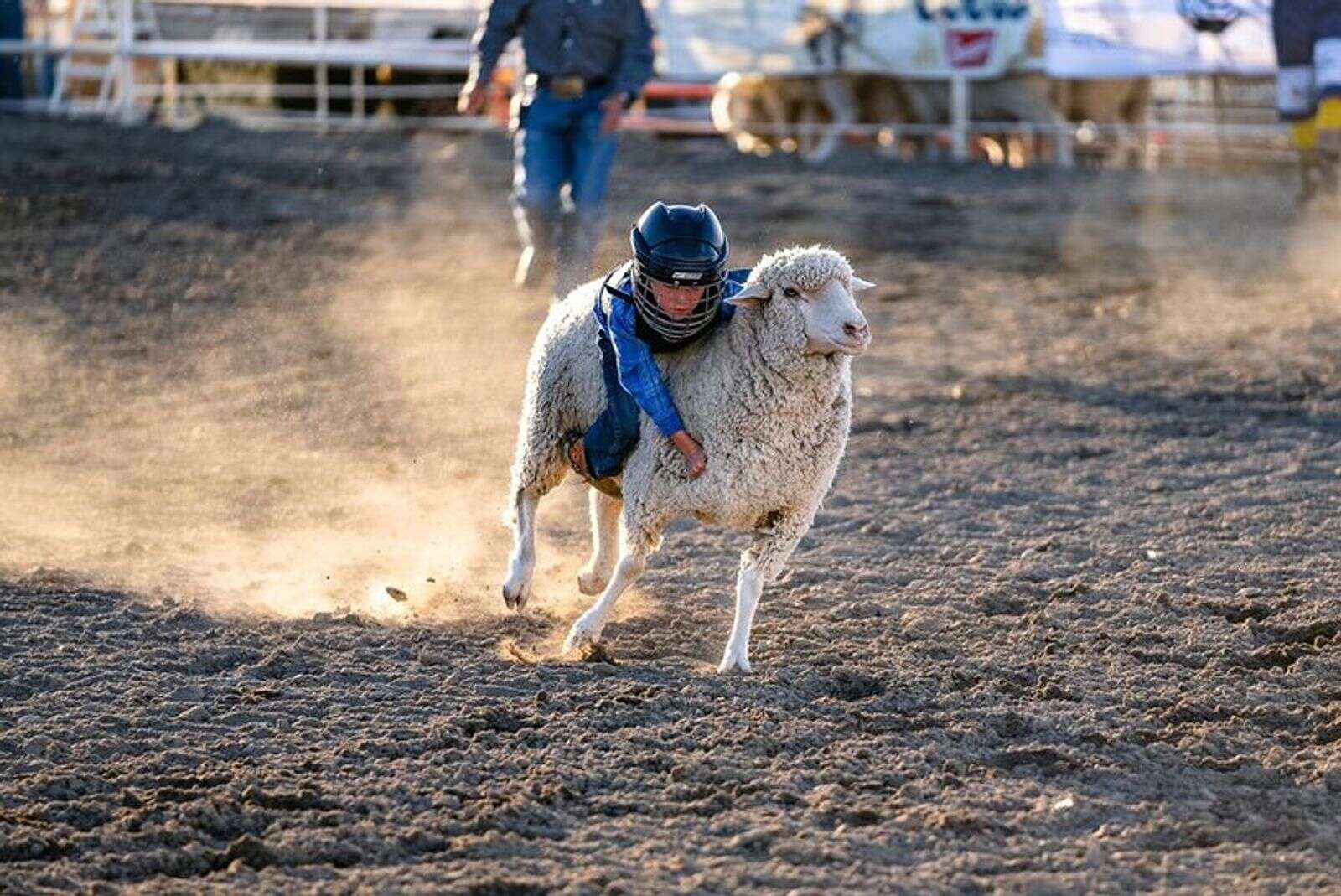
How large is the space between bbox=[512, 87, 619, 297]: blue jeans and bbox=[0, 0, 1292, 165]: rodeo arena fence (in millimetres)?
7489

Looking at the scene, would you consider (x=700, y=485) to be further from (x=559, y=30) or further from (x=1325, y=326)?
(x=1325, y=326)

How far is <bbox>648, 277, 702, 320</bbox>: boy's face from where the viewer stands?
5578mm

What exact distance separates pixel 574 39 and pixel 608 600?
470cm

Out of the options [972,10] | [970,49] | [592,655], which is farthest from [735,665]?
[972,10]

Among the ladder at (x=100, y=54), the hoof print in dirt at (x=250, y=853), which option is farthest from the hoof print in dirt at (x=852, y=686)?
the ladder at (x=100, y=54)

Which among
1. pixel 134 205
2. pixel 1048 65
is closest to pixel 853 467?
pixel 134 205

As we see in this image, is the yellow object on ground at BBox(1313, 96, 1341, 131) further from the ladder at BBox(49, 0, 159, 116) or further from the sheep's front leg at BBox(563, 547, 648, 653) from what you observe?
the ladder at BBox(49, 0, 159, 116)

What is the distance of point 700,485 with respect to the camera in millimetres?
5641

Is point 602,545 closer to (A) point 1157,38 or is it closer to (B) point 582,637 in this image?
(B) point 582,637

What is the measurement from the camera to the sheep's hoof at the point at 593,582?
20.8 feet

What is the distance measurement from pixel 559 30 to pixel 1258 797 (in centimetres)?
605

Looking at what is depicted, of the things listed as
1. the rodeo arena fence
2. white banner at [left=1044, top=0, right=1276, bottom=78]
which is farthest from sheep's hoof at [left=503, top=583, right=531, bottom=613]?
the rodeo arena fence

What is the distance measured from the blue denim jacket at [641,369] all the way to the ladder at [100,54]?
42.7 feet

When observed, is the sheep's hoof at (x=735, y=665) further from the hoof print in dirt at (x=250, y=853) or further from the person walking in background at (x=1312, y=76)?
the person walking in background at (x=1312, y=76)
